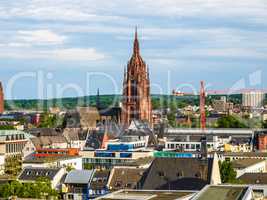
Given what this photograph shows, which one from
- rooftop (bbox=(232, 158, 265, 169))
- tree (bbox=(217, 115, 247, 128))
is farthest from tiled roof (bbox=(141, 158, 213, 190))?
tree (bbox=(217, 115, 247, 128))

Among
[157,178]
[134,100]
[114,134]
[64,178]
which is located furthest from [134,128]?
[157,178]

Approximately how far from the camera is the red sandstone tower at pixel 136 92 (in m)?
156

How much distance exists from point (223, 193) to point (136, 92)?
107151 mm

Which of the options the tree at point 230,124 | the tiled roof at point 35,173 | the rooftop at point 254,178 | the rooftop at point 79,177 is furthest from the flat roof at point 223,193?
the tree at point 230,124

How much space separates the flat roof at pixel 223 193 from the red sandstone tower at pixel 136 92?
103272mm

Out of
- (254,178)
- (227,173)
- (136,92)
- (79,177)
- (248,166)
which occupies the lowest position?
(248,166)

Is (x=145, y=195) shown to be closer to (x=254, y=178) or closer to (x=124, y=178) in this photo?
(x=124, y=178)

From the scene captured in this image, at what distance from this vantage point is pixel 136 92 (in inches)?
6191

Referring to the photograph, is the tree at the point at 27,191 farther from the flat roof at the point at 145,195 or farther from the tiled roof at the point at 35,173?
the flat roof at the point at 145,195

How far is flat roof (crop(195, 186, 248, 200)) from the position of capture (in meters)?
49.3

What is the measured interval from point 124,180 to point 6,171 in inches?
978

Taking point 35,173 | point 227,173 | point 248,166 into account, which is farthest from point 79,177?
point 248,166

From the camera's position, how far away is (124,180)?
7381 centimetres

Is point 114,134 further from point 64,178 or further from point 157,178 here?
point 157,178
